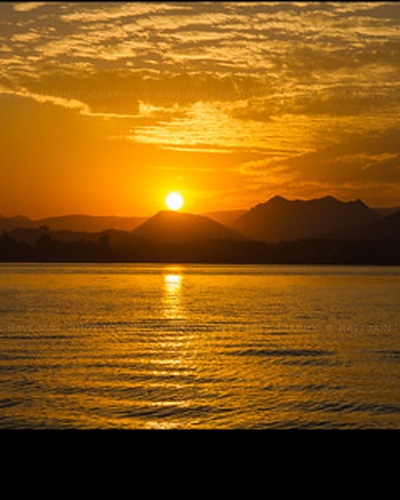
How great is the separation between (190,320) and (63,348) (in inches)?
1110

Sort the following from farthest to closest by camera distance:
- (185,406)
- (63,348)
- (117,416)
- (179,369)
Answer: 1. (63,348)
2. (179,369)
3. (185,406)
4. (117,416)

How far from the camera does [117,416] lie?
1986cm

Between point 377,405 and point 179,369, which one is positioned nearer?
Result: point 377,405

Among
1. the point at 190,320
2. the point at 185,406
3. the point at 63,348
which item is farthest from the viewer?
the point at 190,320
